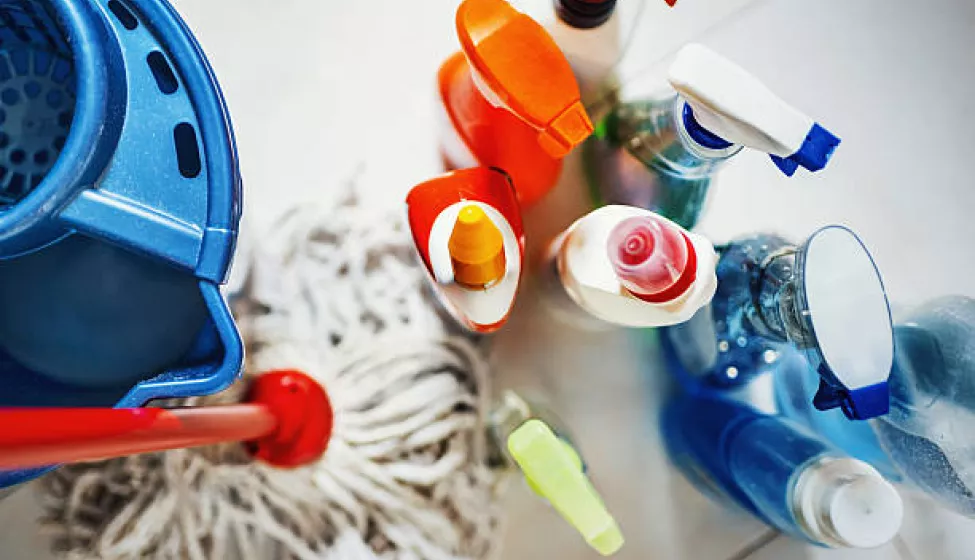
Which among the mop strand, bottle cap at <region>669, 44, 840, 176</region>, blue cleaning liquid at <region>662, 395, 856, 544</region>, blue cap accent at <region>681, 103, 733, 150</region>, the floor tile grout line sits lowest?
the floor tile grout line

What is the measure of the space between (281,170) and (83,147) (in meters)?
0.28

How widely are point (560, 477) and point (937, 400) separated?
0.80 feet

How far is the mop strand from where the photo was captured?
1.99 feet

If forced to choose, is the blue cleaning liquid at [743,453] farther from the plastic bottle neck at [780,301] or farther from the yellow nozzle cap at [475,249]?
the yellow nozzle cap at [475,249]

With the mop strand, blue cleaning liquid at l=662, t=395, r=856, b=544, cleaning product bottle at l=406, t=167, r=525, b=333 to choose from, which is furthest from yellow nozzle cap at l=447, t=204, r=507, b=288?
blue cleaning liquid at l=662, t=395, r=856, b=544

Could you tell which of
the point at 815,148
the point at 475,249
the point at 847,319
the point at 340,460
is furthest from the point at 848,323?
the point at 340,460

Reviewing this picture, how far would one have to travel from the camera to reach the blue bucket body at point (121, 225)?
460mm

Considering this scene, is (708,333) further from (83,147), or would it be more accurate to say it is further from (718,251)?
(83,147)

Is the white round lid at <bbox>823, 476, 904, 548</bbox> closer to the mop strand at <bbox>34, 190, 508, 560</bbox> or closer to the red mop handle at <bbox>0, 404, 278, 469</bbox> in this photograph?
the mop strand at <bbox>34, 190, 508, 560</bbox>

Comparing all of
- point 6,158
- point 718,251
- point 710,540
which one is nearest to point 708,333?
point 718,251

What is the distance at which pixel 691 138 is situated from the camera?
544 mm

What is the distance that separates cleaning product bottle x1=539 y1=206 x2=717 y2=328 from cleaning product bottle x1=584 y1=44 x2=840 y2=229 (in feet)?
0.20

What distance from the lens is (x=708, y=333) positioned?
646 mm

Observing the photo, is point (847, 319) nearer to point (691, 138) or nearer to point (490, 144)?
point (691, 138)
